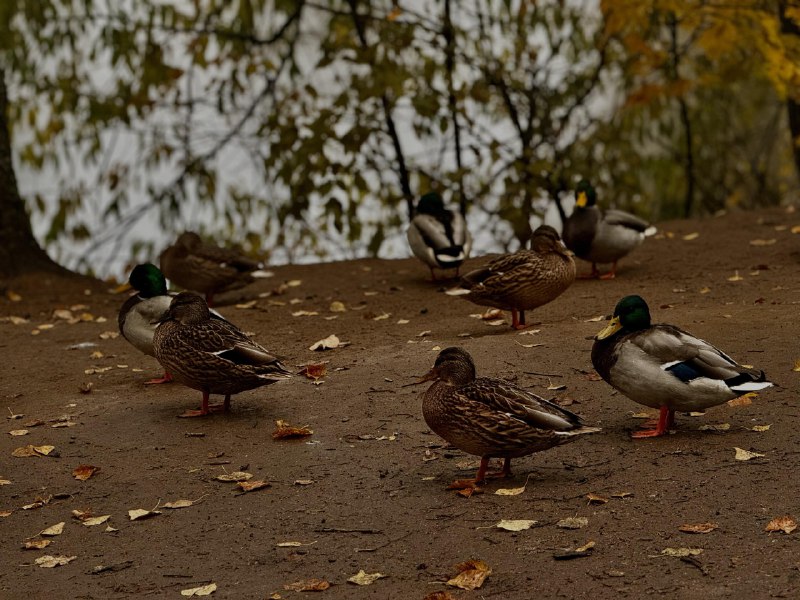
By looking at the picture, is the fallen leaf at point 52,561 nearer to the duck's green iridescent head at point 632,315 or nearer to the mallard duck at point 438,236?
the duck's green iridescent head at point 632,315

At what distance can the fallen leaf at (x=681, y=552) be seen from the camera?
4.98 m

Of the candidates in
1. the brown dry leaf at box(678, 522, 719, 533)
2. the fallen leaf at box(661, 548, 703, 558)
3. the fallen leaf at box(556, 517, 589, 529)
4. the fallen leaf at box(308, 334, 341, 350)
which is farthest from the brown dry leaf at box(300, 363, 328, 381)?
the fallen leaf at box(661, 548, 703, 558)

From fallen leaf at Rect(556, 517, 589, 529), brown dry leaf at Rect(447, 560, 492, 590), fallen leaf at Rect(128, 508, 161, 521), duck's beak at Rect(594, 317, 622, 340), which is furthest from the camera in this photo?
duck's beak at Rect(594, 317, 622, 340)

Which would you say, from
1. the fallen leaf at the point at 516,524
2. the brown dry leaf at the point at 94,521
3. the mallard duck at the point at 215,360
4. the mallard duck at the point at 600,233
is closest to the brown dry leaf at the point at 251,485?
the brown dry leaf at the point at 94,521

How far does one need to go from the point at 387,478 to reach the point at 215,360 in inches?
58.8

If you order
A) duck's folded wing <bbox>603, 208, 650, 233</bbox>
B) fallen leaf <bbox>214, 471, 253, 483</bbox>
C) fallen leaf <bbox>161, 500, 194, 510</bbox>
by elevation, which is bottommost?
fallen leaf <bbox>161, 500, 194, 510</bbox>

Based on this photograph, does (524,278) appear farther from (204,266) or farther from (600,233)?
(204,266)

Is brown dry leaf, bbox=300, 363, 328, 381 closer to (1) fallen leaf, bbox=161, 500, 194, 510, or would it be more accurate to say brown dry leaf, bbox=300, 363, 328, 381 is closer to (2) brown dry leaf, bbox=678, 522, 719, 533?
(1) fallen leaf, bbox=161, 500, 194, 510

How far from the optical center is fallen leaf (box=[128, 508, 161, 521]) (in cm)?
588

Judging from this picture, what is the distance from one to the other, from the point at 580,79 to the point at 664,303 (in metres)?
5.85

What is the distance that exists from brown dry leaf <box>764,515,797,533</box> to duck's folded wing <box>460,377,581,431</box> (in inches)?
41.1

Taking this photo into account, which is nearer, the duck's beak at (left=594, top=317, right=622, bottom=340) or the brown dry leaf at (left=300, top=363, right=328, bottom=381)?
the duck's beak at (left=594, top=317, right=622, bottom=340)

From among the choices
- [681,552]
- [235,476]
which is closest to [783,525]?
[681,552]

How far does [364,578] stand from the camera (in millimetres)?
5031
